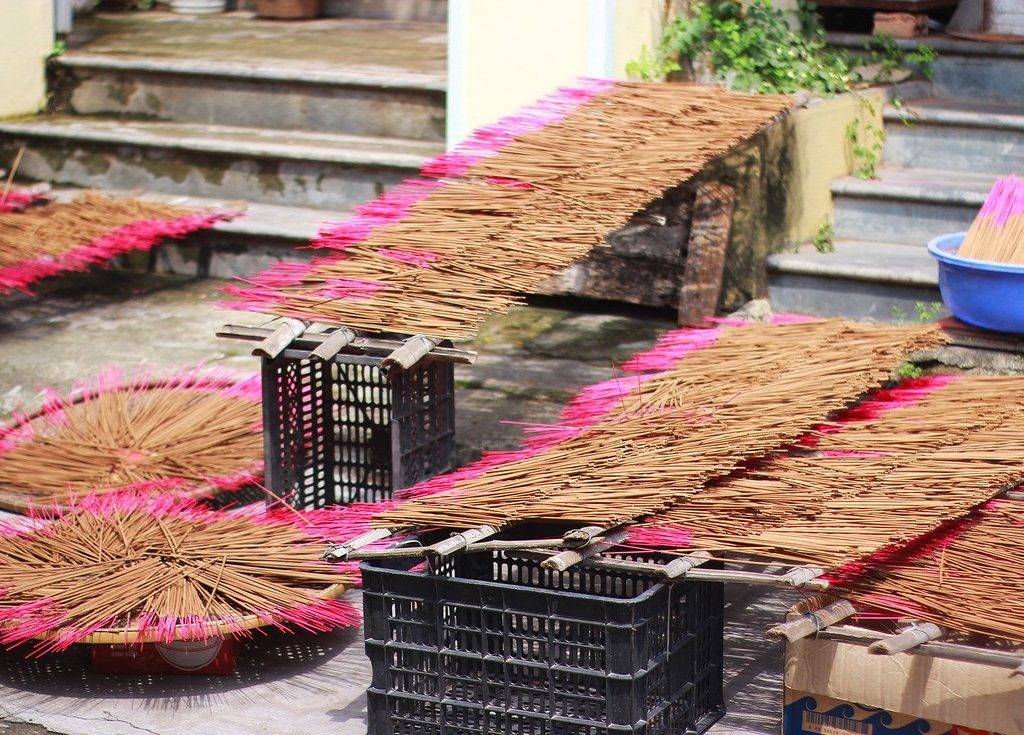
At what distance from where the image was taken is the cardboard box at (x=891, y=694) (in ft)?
9.78

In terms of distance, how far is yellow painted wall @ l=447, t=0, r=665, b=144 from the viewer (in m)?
6.44

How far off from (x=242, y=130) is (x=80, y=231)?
152cm

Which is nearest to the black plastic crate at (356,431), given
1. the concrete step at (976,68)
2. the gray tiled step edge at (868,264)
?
the gray tiled step edge at (868,264)

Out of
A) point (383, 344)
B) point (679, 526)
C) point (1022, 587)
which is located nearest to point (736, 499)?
point (679, 526)

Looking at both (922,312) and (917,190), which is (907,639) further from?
(917,190)

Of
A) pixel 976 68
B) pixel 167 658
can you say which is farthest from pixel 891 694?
pixel 976 68

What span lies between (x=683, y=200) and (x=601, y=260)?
549 mm

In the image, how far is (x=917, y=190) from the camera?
6.27 meters

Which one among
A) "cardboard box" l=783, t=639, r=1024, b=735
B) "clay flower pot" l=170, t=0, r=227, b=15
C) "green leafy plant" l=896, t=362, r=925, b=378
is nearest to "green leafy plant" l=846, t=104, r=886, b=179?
"green leafy plant" l=896, t=362, r=925, b=378

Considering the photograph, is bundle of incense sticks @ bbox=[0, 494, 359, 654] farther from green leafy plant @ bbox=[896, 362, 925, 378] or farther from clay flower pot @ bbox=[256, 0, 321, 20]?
clay flower pot @ bbox=[256, 0, 321, 20]

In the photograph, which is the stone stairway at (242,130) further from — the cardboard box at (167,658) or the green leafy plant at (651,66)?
the cardboard box at (167,658)

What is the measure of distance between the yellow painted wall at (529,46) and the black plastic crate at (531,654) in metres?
A: 3.47

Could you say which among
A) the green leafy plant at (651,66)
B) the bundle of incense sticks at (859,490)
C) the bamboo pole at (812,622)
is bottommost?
the bamboo pole at (812,622)

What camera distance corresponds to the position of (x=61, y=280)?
24.1ft
